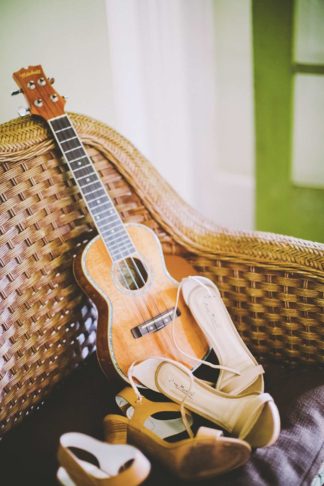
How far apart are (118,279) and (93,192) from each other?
6.7 inches

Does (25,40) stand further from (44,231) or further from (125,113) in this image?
(44,231)

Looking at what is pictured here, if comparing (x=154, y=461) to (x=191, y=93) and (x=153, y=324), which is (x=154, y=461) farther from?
(x=191, y=93)

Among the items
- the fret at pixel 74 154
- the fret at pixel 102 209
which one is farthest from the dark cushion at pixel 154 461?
the fret at pixel 74 154

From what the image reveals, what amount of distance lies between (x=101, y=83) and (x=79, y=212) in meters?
0.45

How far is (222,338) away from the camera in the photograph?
94 centimetres

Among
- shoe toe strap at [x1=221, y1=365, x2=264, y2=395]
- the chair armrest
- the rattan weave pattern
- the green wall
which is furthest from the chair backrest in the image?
the green wall

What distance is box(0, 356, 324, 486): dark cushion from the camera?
765 mm

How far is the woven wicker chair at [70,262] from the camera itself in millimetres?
908

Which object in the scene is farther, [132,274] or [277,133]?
[277,133]

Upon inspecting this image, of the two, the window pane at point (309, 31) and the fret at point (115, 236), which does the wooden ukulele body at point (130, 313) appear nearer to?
the fret at point (115, 236)

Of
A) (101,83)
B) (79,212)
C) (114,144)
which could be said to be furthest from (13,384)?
(101,83)

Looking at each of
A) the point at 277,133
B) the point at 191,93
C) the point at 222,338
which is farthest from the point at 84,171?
the point at 191,93

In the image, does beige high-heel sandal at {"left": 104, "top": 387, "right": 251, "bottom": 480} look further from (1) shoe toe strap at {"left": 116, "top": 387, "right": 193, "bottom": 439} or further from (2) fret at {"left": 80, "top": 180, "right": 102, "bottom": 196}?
(2) fret at {"left": 80, "top": 180, "right": 102, "bottom": 196}

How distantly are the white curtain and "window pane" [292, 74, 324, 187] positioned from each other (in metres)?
0.34
